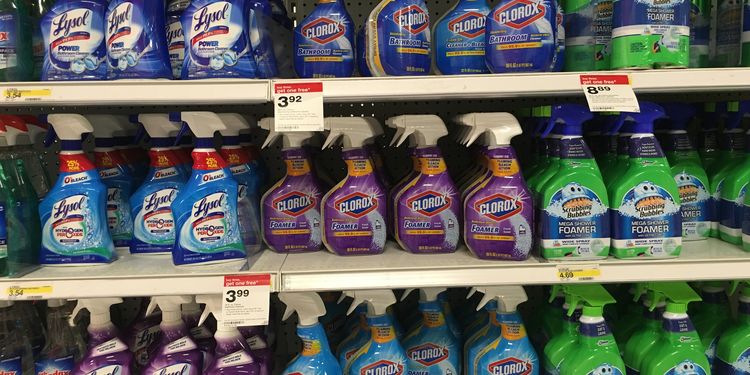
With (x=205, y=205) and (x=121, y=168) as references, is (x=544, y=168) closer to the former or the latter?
(x=205, y=205)

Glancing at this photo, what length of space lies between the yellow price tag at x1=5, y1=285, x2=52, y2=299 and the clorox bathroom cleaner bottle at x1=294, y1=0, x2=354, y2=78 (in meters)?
0.77

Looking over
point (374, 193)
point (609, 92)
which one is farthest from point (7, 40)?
point (609, 92)

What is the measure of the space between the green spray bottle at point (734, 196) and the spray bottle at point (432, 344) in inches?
30.6

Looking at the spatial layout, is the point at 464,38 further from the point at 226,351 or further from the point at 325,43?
the point at 226,351

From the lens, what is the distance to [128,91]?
1.18m

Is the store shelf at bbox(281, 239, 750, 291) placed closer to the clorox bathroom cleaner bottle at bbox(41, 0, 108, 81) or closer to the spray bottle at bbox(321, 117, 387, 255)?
the spray bottle at bbox(321, 117, 387, 255)

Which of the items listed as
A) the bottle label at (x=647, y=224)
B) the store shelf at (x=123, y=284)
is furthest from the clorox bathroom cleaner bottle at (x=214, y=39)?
the bottle label at (x=647, y=224)

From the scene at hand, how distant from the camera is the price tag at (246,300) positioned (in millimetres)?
1191

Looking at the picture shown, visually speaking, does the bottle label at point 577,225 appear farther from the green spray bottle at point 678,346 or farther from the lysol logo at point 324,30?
Answer: the lysol logo at point 324,30

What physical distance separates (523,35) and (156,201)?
1007mm

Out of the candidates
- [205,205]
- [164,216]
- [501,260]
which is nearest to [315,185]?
[205,205]

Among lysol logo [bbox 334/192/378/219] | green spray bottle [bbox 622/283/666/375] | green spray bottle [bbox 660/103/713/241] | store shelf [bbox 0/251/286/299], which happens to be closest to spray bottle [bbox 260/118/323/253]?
lysol logo [bbox 334/192/378/219]

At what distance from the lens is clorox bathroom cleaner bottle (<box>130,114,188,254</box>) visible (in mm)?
1416

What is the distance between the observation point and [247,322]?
3.90 feet
